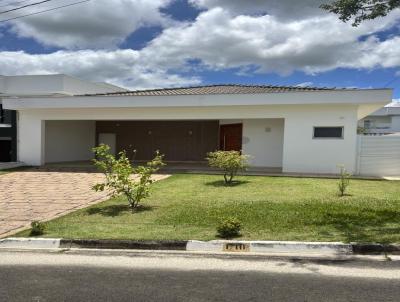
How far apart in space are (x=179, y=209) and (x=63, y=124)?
16.4m

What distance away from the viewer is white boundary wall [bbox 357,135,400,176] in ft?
55.3

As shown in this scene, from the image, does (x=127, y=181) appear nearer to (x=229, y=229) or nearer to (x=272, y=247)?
(x=229, y=229)

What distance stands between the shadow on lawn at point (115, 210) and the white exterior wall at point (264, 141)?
11168mm

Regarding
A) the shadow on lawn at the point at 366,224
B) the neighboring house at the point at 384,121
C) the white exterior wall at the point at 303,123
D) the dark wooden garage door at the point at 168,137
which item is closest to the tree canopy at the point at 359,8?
the shadow on lawn at the point at 366,224

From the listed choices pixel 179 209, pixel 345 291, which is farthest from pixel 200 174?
pixel 345 291

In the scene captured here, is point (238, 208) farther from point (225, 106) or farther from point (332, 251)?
point (225, 106)

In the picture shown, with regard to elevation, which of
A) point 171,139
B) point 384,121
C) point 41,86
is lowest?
point 171,139

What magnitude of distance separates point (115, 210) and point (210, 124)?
14.4 meters

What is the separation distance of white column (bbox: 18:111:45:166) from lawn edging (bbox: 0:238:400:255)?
14.7 metres

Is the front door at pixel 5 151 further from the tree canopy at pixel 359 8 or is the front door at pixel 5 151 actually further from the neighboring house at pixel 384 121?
the neighboring house at pixel 384 121

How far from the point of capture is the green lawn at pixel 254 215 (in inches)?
292

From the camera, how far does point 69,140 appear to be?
2464 centimetres

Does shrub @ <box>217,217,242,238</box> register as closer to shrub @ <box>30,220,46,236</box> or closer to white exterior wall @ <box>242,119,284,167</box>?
shrub @ <box>30,220,46,236</box>

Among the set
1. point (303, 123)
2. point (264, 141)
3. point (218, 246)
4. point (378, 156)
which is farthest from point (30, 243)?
point (264, 141)
